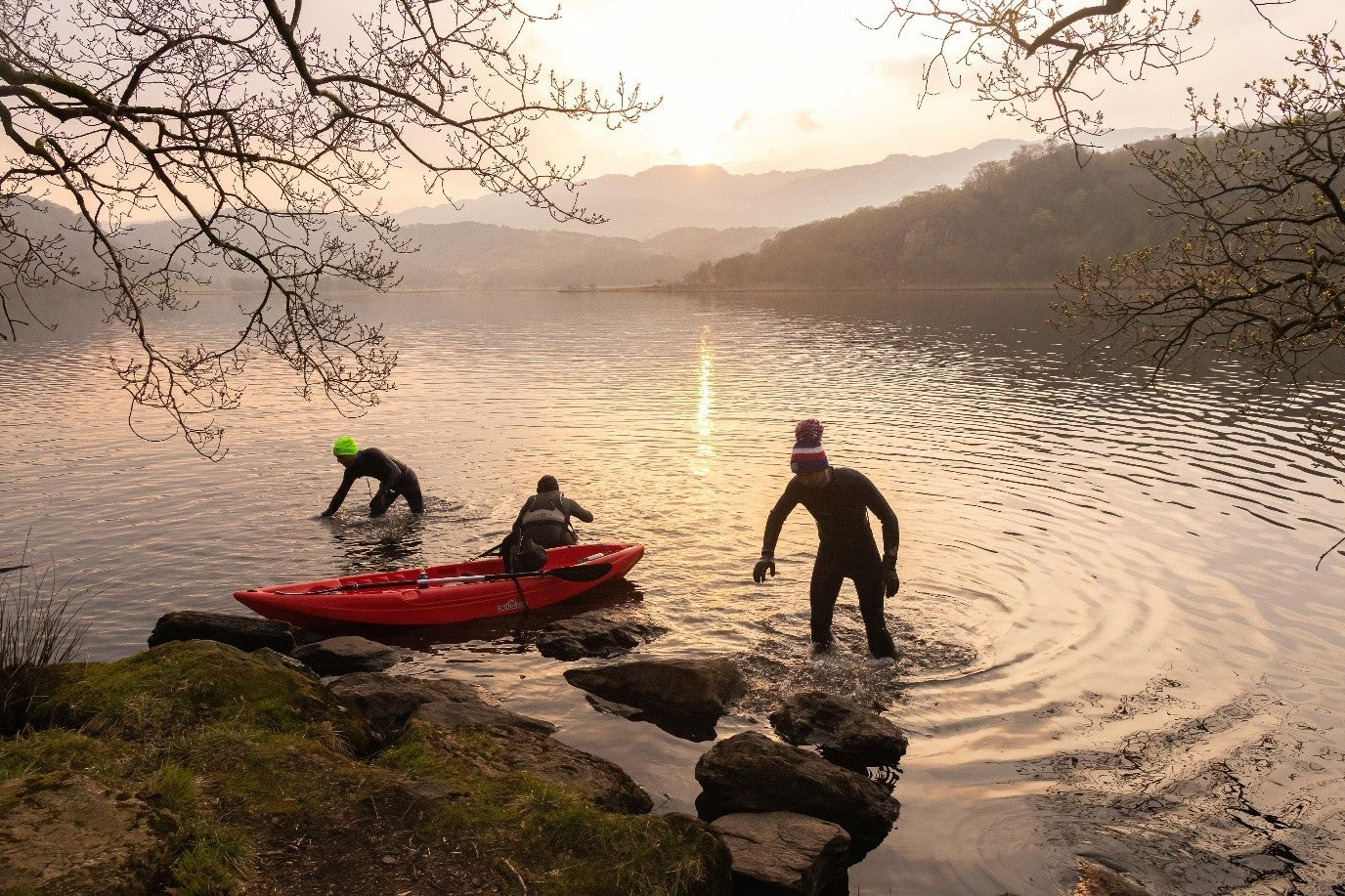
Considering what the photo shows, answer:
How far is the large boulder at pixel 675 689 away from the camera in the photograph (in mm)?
9820

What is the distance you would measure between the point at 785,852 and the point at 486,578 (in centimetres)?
755

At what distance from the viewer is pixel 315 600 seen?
1241 centimetres

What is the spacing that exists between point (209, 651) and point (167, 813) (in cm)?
303

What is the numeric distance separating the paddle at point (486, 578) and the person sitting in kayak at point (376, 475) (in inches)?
171

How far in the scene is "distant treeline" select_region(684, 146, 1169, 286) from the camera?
130125 millimetres

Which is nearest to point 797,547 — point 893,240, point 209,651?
point 209,651

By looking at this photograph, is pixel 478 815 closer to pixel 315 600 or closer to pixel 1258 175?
pixel 315 600

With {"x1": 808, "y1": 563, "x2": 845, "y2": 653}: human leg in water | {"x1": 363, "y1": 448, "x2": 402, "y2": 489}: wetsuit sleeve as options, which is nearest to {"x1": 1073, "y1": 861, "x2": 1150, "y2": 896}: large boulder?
{"x1": 808, "y1": 563, "x2": 845, "y2": 653}: human leg in water

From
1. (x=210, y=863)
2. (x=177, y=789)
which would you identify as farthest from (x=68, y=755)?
(x=210, y=863)

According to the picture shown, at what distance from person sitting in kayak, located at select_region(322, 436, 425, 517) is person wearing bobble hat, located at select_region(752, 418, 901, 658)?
971 centimetres

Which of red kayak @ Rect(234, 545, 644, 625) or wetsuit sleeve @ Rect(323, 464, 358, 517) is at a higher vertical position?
wetsuit sleeve @ Rect(323, 464, 358, 517)

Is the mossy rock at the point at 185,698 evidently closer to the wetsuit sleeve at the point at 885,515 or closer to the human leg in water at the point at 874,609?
the human leg in water at the point at 874,609

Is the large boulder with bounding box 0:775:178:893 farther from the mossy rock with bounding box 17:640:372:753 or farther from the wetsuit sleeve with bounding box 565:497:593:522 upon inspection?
the wetsuit sleeve with bounding box 565:497:593:522

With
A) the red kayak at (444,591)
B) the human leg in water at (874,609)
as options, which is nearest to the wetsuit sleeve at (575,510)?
the red kayak at (444,591)
